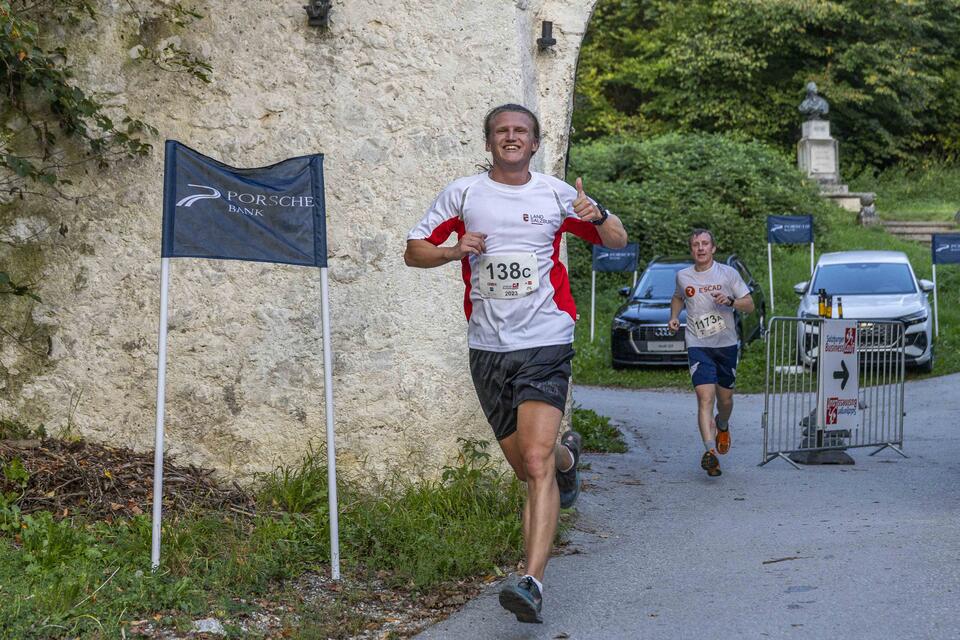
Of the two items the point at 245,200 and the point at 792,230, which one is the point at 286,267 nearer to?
the point at 245,200

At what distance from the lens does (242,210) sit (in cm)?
644

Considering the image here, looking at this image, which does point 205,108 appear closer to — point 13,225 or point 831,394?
point 13,225

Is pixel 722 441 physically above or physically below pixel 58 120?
below

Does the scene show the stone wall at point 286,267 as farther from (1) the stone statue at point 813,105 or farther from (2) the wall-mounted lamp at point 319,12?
(1) the stone statue at point 813,105

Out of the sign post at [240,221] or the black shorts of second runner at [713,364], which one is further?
the black shorts of second runner at [713,364]

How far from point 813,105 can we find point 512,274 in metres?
33.9

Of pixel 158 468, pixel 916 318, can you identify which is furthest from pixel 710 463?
pixel 916 318

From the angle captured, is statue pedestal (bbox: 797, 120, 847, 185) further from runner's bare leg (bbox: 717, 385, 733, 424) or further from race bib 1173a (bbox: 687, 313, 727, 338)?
race bib 1173a (bbox: 687, 313, 727, 338)

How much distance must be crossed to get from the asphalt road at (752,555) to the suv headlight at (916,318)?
7.35 meters

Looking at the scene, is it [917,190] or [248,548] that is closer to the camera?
[248,548]

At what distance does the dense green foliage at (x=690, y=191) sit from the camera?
96.7ft

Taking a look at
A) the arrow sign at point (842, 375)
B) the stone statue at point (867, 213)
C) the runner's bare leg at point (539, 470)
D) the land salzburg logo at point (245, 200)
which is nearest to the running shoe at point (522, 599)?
the runner's bare leg at point (539, 470)

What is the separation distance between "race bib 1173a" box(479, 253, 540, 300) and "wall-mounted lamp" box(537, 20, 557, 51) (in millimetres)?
2795

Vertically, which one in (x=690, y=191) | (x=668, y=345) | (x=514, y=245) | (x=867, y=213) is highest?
(x=690, y=191)
